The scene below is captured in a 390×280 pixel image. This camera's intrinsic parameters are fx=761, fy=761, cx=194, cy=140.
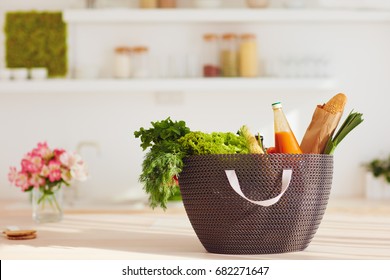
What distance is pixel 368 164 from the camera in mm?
4527

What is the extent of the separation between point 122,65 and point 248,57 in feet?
2.40

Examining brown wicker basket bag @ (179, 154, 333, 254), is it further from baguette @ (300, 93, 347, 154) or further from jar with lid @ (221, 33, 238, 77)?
jar with lid @ (221, 33, 238, 77)

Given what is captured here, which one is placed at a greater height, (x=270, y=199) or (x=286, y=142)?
(x=286, y=142)

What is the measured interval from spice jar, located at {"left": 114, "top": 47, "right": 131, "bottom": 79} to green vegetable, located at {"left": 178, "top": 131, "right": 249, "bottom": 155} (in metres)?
2.80

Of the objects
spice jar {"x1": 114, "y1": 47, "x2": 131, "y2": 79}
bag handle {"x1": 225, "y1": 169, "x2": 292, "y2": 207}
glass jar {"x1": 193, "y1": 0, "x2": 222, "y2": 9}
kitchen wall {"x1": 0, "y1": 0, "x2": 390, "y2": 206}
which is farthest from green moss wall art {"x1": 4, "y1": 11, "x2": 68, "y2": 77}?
bag handle {"x1": 225, "y1": 169, "x2": 292, "y2": 207}

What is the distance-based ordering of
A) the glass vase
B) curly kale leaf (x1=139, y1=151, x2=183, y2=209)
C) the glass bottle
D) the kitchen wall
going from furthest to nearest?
the kitchen wall < the glass vase < the glass bottle < curly kale leaf (x1=139, y1=151, x2=183, y2=209)

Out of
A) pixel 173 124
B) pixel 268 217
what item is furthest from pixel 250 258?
pixel 173 124

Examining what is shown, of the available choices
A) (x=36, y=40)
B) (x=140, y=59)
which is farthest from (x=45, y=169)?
(x=36, y=40)

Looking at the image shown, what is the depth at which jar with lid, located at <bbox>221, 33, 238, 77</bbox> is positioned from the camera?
438 cm

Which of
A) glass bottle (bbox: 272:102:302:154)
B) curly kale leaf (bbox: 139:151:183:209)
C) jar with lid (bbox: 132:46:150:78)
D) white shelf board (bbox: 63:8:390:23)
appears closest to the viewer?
curly kale leaf (bbox: 139:151:183:209)

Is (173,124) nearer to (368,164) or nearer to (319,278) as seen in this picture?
(319,278)

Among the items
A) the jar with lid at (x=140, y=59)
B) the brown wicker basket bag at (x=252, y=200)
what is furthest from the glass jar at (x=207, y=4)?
the brown wicker basket bag at (x=252, y=200)

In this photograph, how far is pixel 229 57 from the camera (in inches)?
172

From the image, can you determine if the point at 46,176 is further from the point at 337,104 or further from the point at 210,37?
the point at 210,37
